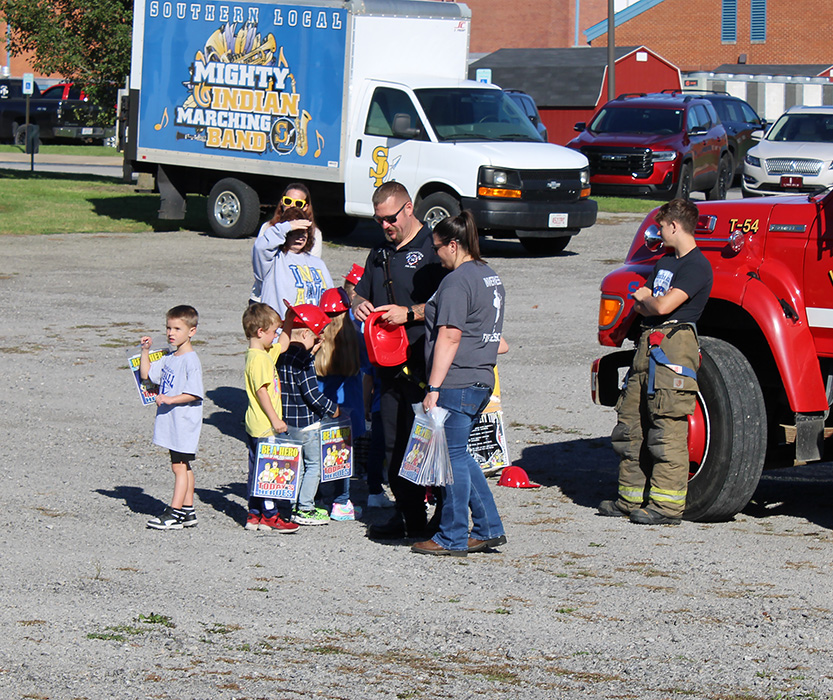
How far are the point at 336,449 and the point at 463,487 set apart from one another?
93 cm

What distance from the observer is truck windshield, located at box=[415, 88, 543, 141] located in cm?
1795

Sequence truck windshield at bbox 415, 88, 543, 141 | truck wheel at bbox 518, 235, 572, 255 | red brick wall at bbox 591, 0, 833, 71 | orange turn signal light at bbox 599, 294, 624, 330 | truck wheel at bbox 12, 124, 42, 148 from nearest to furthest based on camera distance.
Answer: orange turn signal light at bbox 599, 294, 624, 330
truck windshield at bbox 415, 88, 543, 141
truck wheel at bbox 518, 235, 572, 255
truck wheel at bbox 12, 124, 42, 148
red brick wall at bbox 591, 0, 833, 71

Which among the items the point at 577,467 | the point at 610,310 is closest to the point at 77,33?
the point at 577,467

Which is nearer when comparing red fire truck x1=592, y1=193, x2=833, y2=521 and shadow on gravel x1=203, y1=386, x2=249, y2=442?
red fire truck x1=592, y1=193, x2=833, y2=521

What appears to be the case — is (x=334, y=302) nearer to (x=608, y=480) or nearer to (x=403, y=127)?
(x=608, y=480)

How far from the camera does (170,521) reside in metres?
6.81

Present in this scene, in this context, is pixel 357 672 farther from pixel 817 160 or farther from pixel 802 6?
pixel 802 6

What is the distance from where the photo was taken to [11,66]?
2825 inches

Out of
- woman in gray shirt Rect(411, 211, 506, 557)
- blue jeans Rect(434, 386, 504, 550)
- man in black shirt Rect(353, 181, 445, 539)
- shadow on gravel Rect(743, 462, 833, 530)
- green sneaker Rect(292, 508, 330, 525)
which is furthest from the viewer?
shadow on gravel Rect(743, 462, 833, 530)

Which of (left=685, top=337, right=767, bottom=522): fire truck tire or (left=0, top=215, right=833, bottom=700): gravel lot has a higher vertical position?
(left=685, top=337, right=767, bottom=522): fire truck tire

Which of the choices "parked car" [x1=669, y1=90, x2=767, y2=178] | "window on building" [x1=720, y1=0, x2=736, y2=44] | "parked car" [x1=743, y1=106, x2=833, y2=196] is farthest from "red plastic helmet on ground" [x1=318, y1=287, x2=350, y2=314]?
"window on building" [x1=720, y1=0, x2=736, y2=44]

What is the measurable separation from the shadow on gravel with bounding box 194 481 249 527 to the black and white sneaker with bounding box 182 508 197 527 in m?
0.28

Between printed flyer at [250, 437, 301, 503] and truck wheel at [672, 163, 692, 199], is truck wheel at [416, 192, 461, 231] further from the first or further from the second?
printed flyer at [250, 437, 301, 503]

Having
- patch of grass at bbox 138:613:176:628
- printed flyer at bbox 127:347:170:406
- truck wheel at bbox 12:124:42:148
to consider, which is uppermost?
truck wheel at bbox 12:124:42:148
